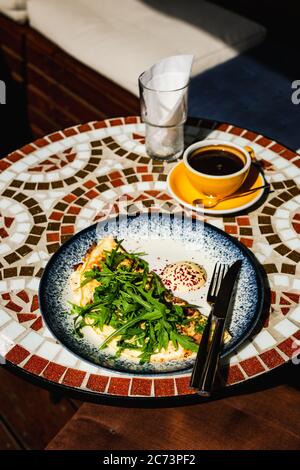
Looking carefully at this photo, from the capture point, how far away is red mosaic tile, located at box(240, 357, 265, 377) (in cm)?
96

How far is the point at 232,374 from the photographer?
0.96 meters

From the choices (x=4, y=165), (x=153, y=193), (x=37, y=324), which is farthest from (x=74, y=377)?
(x=4, y=165)

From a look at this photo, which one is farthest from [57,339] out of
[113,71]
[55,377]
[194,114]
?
[113,71]

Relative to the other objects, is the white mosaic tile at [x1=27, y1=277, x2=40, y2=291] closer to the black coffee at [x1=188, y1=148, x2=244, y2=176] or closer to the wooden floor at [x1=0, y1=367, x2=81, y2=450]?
the black coffee at [x1=188, y1=148, x2=244, y2=176]

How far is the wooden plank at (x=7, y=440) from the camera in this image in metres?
1.82

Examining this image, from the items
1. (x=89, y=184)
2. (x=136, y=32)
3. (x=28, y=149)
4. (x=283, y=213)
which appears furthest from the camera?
(x=136, y=32)

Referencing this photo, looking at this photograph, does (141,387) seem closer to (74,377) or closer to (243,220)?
(74,377)

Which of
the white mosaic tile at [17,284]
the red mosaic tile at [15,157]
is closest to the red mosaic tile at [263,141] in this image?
the red mosaic tile at [15,157]

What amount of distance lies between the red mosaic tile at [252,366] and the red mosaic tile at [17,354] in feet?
1.30

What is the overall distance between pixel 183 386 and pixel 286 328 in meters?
0.24

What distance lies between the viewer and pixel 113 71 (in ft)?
7.89
